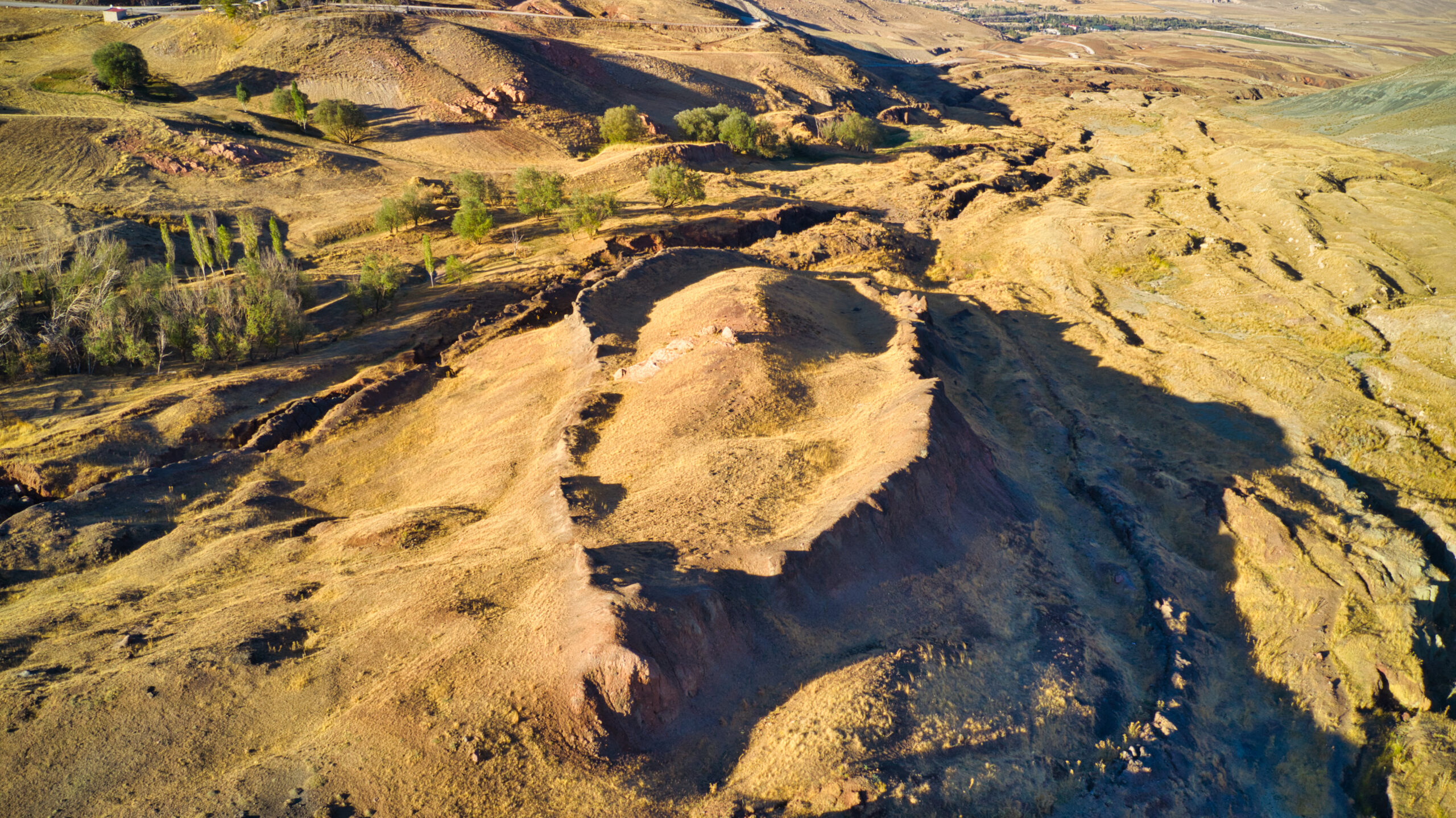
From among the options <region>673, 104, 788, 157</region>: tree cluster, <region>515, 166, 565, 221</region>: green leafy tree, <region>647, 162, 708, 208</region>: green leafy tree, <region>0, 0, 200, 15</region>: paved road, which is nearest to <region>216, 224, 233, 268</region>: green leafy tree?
<region>515, 166, 565, 221</region>: green leafy tree

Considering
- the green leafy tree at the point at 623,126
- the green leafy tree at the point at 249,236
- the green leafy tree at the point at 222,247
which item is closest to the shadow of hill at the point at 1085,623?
the green leafy tree at the point at 222,247

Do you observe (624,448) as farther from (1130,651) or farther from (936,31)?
(936,31)

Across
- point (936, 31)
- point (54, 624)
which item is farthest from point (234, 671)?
point (936, 31)

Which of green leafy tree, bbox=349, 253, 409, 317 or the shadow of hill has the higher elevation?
green leafy tree, bbox=349, 253, 409, 317

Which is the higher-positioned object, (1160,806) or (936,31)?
(936,31)

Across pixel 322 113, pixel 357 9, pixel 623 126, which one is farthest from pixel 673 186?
pixel 357 9

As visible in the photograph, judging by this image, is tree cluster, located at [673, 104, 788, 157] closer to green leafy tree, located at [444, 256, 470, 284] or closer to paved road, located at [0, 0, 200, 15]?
green leafy tree, located at [444, 256, 470, 284]
